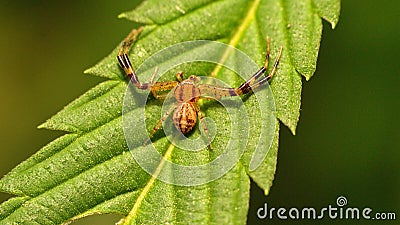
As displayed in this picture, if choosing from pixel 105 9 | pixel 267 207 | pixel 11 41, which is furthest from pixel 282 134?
pixel 11 41

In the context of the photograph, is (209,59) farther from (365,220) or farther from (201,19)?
(365,220)

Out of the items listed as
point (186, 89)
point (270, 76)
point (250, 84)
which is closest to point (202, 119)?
point (186, 89)

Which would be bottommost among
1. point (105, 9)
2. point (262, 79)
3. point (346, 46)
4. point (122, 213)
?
point (122, 213)

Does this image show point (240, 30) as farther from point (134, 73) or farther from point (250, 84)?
point (134, 73)

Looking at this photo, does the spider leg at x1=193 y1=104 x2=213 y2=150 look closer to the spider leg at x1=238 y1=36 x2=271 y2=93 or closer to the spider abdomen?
the spider abdomen

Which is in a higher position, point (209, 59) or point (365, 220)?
point (209, 59)

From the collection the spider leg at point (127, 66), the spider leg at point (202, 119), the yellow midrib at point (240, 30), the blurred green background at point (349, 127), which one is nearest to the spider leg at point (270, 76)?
the yellow midrib at point (240, 30)
